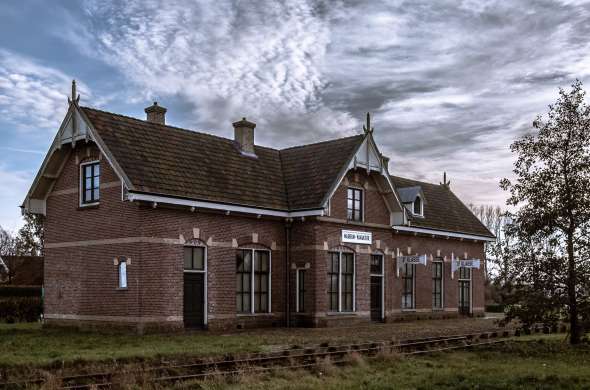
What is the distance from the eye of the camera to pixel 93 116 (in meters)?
23.7

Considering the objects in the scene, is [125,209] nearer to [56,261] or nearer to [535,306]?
[56,261]

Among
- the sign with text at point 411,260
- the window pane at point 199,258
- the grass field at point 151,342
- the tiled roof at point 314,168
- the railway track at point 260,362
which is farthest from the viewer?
the sign with text at point 411,260

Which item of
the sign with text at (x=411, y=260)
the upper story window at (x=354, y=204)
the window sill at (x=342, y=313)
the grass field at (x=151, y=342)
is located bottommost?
the grass field at (x=151, y=342)

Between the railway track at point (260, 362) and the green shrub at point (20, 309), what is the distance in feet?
59.1

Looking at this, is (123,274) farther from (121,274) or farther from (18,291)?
(18,291)

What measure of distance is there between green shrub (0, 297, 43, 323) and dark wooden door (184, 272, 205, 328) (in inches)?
447

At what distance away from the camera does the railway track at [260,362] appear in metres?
12.7

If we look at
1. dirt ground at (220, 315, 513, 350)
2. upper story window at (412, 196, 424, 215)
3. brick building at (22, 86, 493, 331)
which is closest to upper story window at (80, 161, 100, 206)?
brick building at (22, 86, 493, 331)

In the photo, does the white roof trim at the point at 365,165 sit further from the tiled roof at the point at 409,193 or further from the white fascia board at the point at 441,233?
the tiled roof at the point at 409,193

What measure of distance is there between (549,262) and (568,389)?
807cm

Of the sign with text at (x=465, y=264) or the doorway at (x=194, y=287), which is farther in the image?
the sign with text at (x=465, y=264)

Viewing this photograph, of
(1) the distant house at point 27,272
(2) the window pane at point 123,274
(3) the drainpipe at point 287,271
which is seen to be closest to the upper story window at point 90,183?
(2) the window pane at point 123,274

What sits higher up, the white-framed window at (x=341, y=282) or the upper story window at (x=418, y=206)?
the upper story window at (x=418, y=206)

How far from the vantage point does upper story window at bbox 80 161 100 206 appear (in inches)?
947
